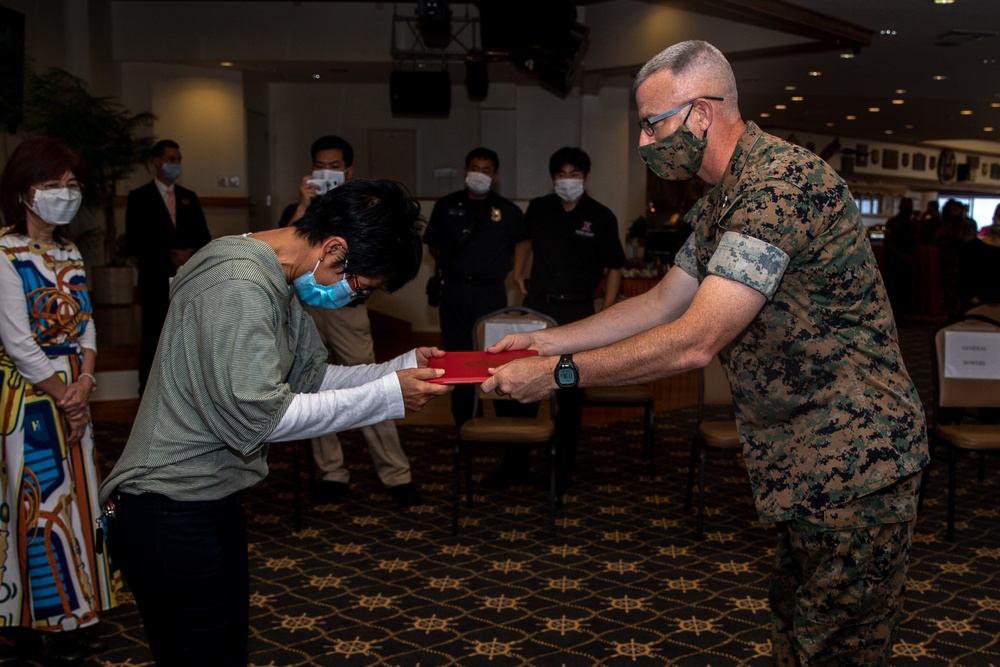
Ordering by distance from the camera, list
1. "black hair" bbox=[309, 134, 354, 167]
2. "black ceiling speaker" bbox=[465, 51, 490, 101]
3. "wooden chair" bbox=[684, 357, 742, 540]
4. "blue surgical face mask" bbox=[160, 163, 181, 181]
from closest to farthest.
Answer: "wooden chair" bbox=[684, 357, 742, 540], "black hair" bbox=[309, 134, 354, 167], "blue surgical face mask" bbox=[160, 163, 181, 181], "black ceiling speaker" bbox=[465, 51, 490, 101]

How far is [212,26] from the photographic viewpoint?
436 inches

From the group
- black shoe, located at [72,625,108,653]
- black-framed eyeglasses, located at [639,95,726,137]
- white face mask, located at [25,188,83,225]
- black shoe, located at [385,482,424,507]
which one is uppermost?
black-framed eyeglasses, located at [639,95,726,137]

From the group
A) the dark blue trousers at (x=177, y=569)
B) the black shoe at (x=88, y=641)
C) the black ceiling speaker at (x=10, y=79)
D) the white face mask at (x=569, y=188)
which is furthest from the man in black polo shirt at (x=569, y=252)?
the black ceiling speaker at (x=10, y=79)

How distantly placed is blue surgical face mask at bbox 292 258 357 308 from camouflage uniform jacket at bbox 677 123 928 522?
77 centimetres

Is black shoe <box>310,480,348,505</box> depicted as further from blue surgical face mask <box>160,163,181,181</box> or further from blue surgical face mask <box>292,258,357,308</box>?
blue surgical face mask <box>160,163,181,181</box>

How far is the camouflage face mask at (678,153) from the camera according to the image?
1.96 meters

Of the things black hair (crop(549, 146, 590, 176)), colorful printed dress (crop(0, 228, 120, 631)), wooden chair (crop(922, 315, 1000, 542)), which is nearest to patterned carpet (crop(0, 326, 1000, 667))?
colorful printed dress (crop(0, 228, 120, 631))

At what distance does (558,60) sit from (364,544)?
598cm

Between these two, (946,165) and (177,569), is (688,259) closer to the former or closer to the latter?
(177,569)

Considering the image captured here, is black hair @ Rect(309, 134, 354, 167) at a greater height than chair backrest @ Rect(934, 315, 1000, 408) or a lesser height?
greater

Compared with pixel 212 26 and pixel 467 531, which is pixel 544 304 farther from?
pixel 212 26

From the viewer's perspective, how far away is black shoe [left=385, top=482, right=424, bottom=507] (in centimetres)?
465

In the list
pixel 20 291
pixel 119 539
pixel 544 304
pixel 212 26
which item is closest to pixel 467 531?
pixel 544 304

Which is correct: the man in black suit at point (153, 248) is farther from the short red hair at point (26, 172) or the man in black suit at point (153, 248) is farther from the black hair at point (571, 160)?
the short red hair at point (26, 172)
